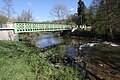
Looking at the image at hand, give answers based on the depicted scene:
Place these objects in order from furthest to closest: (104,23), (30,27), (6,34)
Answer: (104,23) < (30,27) < (6,34)

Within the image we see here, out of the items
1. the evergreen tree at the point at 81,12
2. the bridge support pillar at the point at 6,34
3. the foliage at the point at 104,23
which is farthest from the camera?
the evergreen tree at the point at 81,12

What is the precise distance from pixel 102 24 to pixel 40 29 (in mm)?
11265

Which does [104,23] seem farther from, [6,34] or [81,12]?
[81,12]

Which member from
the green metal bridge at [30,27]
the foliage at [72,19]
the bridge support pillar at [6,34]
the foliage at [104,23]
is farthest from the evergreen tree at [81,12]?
the bridge support pillar at [6,34]

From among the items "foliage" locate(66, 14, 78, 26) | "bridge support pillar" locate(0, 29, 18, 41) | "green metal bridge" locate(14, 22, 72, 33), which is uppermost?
"foliage" locate(66, 14, 78, 26)

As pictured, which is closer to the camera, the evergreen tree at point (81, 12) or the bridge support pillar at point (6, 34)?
the bridge support pillar at point (6, 34)

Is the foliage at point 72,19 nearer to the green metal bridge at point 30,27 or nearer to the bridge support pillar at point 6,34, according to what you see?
the green metal bridge at point 30,27

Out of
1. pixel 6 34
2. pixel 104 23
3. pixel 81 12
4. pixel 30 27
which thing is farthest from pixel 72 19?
pixel 6 34

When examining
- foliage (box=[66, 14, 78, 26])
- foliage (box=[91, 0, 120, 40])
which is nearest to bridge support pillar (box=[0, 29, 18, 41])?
foliage (box=[91, 0, 120, 40])

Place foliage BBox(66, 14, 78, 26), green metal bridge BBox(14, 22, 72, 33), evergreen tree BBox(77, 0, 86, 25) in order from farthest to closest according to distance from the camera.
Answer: foliage BBox(66, 14, 78, 26) → evergreen tree BBox(77, 0, 86, 25) → green metal bridge BBox(14, 22, 72, 33)

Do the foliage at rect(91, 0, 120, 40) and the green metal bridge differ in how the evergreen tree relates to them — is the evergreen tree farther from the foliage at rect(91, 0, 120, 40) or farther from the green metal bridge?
the foliage at rect(91, 0, 120, 40)

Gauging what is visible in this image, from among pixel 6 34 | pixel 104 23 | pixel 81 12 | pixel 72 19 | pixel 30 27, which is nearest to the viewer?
pixel 6 34

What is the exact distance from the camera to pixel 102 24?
31.1m

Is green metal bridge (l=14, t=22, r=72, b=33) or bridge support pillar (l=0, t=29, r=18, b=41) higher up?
green metal bridge (l=14, t=22, r=72, b=33)
